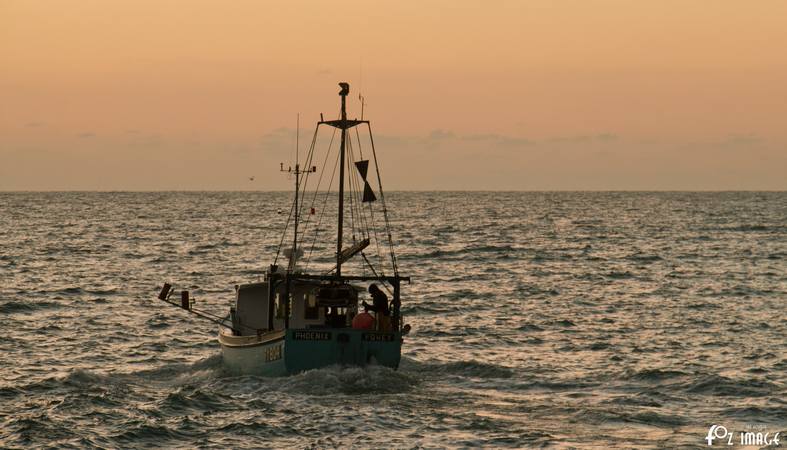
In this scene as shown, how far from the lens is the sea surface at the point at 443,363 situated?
2425 centimetres

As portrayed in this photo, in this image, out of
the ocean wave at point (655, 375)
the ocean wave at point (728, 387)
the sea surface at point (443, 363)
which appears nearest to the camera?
the sea surface at point (443, 363)

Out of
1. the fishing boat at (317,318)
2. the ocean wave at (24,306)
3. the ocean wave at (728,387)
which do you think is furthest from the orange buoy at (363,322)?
the ocean wave at (24,306)

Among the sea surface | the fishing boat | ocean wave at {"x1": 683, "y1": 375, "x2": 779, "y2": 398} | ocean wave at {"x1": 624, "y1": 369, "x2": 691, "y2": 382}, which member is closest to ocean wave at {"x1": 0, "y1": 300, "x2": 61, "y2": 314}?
the sea surface

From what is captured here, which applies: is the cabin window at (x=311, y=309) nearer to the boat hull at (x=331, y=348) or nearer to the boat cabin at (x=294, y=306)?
the boat cabin at (x=294, y=306)

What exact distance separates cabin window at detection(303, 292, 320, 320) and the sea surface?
9.25ft

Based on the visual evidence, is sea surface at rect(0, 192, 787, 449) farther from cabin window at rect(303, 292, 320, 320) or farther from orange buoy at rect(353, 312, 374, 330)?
cabin window at rect(303, 292, 320, 320)

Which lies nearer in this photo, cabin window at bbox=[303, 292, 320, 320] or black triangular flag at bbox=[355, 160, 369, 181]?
black triangular flag at bbox=[355, 160, 369, 181]

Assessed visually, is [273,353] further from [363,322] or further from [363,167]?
[363,167]

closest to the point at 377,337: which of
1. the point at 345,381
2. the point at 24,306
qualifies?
the point at 345,381

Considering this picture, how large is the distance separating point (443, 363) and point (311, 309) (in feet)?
15.8

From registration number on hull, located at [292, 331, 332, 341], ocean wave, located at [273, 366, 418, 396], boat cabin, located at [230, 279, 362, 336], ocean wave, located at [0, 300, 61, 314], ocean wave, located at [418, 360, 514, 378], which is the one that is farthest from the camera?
ocean wave, located at [0, 300, 61, 314]

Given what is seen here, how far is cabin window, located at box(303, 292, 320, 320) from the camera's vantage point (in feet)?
103

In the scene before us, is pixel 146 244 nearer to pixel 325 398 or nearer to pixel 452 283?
pixel 452 283

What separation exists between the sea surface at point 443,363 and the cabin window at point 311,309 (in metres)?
2.82
